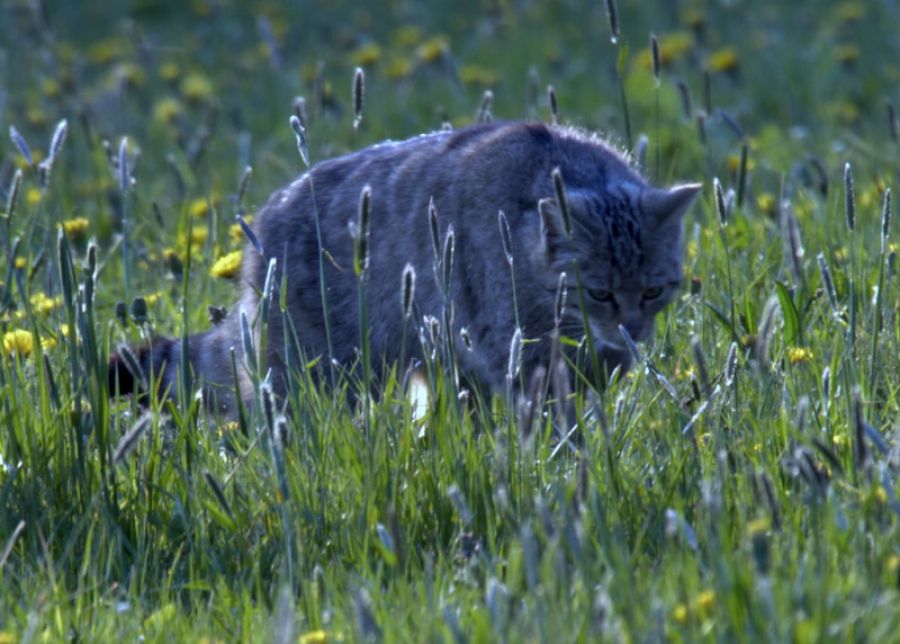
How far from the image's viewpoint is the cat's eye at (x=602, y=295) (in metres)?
3.98

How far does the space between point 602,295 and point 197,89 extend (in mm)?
4436

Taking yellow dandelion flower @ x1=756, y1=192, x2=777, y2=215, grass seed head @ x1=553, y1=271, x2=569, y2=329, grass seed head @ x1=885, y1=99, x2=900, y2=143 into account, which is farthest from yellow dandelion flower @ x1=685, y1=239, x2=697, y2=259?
grass seed head @ x1=553, y1=271, x2=569, y2=329

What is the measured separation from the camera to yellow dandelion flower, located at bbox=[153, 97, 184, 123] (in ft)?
25.1

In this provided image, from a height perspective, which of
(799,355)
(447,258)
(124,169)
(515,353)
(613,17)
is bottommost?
(799,355)

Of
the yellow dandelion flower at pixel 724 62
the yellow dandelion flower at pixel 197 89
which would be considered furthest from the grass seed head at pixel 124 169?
the yellow dandelion flower at pixel 724 62

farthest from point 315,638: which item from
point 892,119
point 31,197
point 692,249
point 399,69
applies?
point 399,69

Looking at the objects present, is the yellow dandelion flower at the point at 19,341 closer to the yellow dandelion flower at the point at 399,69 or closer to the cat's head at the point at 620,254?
the cat's head at the point at 620,254

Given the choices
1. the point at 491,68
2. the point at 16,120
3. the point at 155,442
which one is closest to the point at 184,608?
the point at 155,442

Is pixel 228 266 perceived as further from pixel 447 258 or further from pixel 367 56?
pixel 367 56

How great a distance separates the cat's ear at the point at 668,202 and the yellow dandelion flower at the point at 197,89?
→ 4.14 meters

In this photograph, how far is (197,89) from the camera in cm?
790

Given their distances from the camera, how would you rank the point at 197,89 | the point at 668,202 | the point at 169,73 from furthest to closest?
the point at 169,73
the point at 197,89
the point at 668,202

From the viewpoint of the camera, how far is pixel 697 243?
14.6 feet

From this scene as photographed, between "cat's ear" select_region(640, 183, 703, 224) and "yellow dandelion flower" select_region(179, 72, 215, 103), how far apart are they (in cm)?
414
